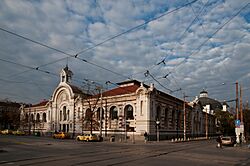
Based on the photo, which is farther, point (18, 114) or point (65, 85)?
point (18, 114)

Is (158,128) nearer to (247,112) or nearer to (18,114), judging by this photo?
(247,112)

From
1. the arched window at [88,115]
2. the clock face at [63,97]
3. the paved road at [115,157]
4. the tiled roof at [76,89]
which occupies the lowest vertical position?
the paved road at [115,157]

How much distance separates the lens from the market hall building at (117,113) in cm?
5222

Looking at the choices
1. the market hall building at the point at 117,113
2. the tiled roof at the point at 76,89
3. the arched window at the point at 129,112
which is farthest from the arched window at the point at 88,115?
the tiled roof at the point at 76,89

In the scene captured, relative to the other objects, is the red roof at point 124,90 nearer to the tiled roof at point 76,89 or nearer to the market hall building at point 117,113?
the market hall building at point 117,113

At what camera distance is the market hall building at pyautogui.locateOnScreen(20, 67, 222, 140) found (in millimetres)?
52219

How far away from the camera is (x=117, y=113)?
187 feet

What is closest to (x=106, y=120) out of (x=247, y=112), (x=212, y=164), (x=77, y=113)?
(x=77, y=113)

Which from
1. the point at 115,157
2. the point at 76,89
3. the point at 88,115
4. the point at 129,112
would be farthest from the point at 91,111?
the point at 115,157

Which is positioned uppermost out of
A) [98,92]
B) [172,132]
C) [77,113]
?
[98,92]

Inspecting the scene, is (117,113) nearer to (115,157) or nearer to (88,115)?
(88,115)

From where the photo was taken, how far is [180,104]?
218 ft

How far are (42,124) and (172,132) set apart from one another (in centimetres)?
3969

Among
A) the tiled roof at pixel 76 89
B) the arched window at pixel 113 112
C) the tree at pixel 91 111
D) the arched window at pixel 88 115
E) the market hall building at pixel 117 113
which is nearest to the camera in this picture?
the market hall building at pixel 117 113
